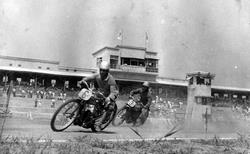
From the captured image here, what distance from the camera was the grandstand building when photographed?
125 feet

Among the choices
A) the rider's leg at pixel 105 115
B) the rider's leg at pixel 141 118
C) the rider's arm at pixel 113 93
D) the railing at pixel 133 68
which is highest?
the railing at pixel 133 68

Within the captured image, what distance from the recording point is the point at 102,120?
727 cm

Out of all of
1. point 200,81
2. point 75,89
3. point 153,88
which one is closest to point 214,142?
point 200,81

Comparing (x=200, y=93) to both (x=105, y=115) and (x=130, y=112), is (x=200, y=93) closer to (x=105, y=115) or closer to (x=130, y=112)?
(x=130, y=112)

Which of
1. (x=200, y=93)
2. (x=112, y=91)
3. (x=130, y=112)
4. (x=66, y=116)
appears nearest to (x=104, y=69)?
(x=112, y=91)

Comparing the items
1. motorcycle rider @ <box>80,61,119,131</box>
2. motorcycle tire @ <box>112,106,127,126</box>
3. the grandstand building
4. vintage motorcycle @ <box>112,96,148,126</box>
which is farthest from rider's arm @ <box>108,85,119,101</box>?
the grandstand building

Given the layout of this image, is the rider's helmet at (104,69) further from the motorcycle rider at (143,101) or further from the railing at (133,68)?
the railing at (133,68)

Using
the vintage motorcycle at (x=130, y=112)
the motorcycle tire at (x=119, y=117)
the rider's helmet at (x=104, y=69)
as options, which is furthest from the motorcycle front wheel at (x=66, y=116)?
the vintage motorcycle at (x=130, y=112)

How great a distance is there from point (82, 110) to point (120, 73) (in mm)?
36161

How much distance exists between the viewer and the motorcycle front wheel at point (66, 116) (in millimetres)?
6473

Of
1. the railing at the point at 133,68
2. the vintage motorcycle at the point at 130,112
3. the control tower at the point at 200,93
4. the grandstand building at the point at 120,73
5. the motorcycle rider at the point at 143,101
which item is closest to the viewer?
the vintage motorcycle at the point at 130,112

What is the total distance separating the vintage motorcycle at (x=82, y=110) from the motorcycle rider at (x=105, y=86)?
0.57ft

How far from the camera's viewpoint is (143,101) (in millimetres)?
11234

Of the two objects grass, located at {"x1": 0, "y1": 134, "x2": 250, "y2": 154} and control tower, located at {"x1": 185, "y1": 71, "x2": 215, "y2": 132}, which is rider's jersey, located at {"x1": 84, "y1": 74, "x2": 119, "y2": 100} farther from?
A: control tower, located at {"x1": 185, "y1": 71, "x2": 215, "y2": 132}
